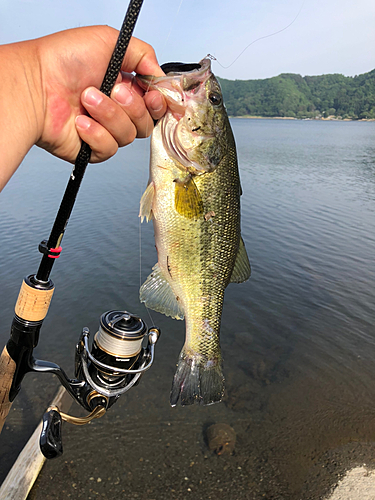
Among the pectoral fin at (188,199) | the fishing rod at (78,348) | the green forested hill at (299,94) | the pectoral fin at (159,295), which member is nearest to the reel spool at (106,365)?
the fishing rod at (78,348)

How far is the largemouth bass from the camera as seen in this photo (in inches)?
83.4

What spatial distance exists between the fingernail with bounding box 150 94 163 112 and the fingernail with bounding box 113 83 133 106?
141mm

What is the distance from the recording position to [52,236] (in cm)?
189

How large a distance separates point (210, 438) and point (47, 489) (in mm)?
2195

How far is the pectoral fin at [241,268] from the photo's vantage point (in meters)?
2.45

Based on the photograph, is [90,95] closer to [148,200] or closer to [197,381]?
[148,200]

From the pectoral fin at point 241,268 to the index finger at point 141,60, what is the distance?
1205 mm

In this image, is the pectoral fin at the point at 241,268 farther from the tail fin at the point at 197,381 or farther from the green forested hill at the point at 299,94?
the green forested hill at the point at 299,94

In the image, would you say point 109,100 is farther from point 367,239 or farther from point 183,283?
point 367,239

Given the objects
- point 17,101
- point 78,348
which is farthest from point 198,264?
point 17,101

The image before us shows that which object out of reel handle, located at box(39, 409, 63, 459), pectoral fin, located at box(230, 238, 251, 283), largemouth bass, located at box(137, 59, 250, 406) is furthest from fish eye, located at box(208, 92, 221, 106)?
reel handle, located at box(39, 409, 63, 459)

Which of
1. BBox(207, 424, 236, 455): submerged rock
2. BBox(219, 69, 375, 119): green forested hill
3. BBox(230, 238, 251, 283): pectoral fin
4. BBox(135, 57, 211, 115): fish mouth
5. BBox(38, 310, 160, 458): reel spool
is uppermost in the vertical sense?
BBox(219, 69, 375, 119): green forested hill

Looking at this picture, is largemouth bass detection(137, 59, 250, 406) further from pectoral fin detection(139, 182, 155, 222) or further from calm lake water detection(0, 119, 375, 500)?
calm lake water detection(0, 119, 375, 500)

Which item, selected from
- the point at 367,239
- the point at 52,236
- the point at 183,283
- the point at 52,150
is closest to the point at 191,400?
the point at 183,283
